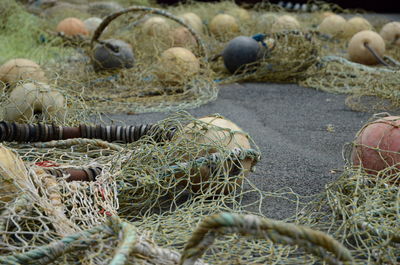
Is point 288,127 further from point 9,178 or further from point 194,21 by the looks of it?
point 194,21

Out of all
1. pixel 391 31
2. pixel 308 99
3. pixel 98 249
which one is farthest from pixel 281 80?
pixel 98 249

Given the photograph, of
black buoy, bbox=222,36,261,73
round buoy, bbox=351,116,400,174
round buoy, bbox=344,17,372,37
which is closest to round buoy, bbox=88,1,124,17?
round buoy, bbox=344,17,372,37

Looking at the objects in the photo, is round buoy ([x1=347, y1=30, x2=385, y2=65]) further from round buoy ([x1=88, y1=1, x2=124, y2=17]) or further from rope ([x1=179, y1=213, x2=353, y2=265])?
rope ([x1=179, y1=213, x2=353, y2=265])

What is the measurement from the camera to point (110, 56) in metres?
5.45

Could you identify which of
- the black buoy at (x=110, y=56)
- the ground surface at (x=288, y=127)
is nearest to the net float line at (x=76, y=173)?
the ground surface at (x=288, y=127)

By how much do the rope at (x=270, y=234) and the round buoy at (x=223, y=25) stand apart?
5.98 meters

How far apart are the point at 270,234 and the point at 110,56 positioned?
4.31 metres

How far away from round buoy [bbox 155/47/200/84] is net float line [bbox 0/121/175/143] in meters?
2.08

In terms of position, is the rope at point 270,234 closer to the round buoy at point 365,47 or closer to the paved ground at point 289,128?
the paved ground at point 289,128

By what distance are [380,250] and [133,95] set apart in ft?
11.3

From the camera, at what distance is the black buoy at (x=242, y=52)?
5.57 meters

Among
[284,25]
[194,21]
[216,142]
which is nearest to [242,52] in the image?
[284,25]

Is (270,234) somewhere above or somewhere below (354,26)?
above

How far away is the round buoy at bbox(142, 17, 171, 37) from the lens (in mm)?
6283
